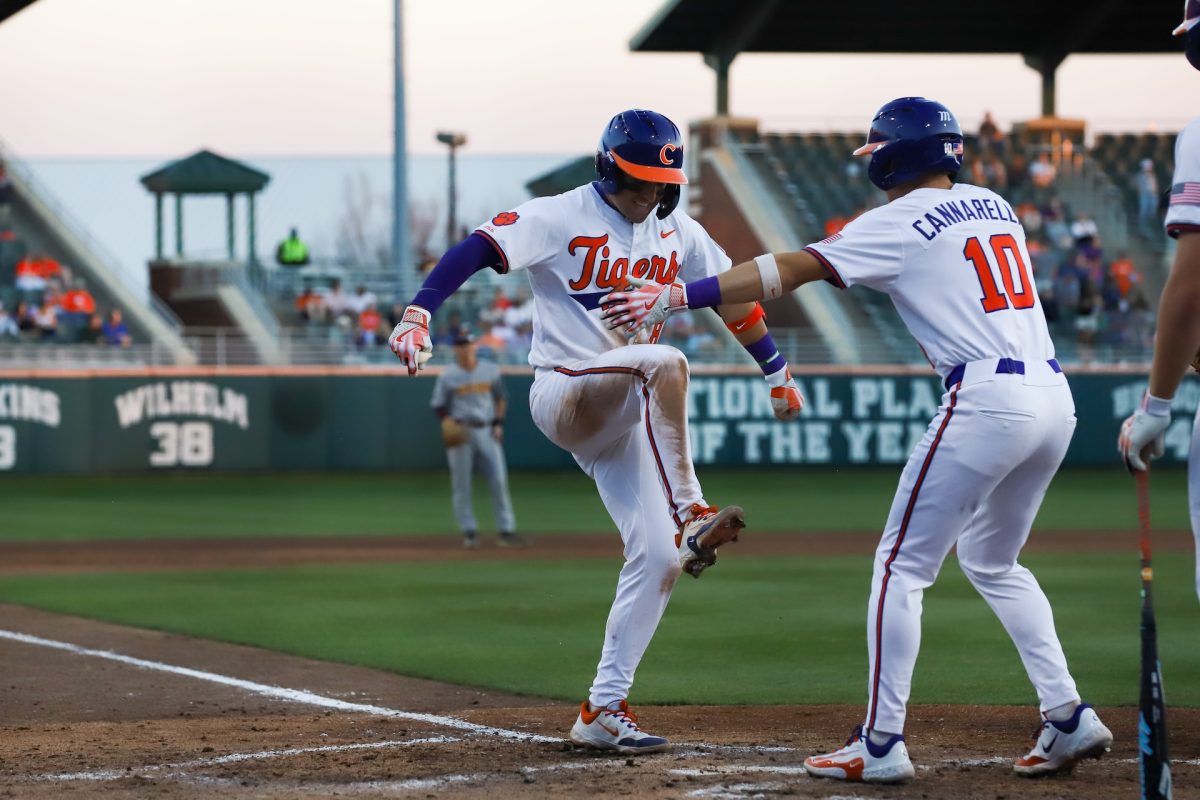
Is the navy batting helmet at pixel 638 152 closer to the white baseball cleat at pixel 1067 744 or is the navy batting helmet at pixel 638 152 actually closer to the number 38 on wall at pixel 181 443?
the white baseball cleat at pixel 1067 744

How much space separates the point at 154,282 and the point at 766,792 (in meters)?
33.3

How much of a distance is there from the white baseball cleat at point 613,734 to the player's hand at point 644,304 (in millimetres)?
1451

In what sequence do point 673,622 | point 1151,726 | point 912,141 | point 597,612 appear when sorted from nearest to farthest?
point 1151,726, point 912,141, point 673,622, point 597,612

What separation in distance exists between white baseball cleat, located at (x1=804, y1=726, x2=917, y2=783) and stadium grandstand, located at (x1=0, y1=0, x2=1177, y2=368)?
21.2 meters

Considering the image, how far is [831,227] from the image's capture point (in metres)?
30.6

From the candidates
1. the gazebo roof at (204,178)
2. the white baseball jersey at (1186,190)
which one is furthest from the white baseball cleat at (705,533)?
the gazebo roof at (204,178)

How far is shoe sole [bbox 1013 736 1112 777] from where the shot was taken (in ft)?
18.0

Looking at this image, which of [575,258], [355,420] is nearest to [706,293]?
[575,258]

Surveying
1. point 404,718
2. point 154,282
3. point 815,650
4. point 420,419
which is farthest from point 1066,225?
point 404,718

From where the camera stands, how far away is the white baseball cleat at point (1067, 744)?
549 cm

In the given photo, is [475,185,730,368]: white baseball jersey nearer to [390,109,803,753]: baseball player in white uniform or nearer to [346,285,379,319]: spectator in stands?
[390,109,803,753]: baseball player in white uniform

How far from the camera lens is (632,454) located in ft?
20.4

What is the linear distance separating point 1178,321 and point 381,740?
331 cm

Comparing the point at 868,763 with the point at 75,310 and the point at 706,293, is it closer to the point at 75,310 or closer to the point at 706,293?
the point at 706,293
